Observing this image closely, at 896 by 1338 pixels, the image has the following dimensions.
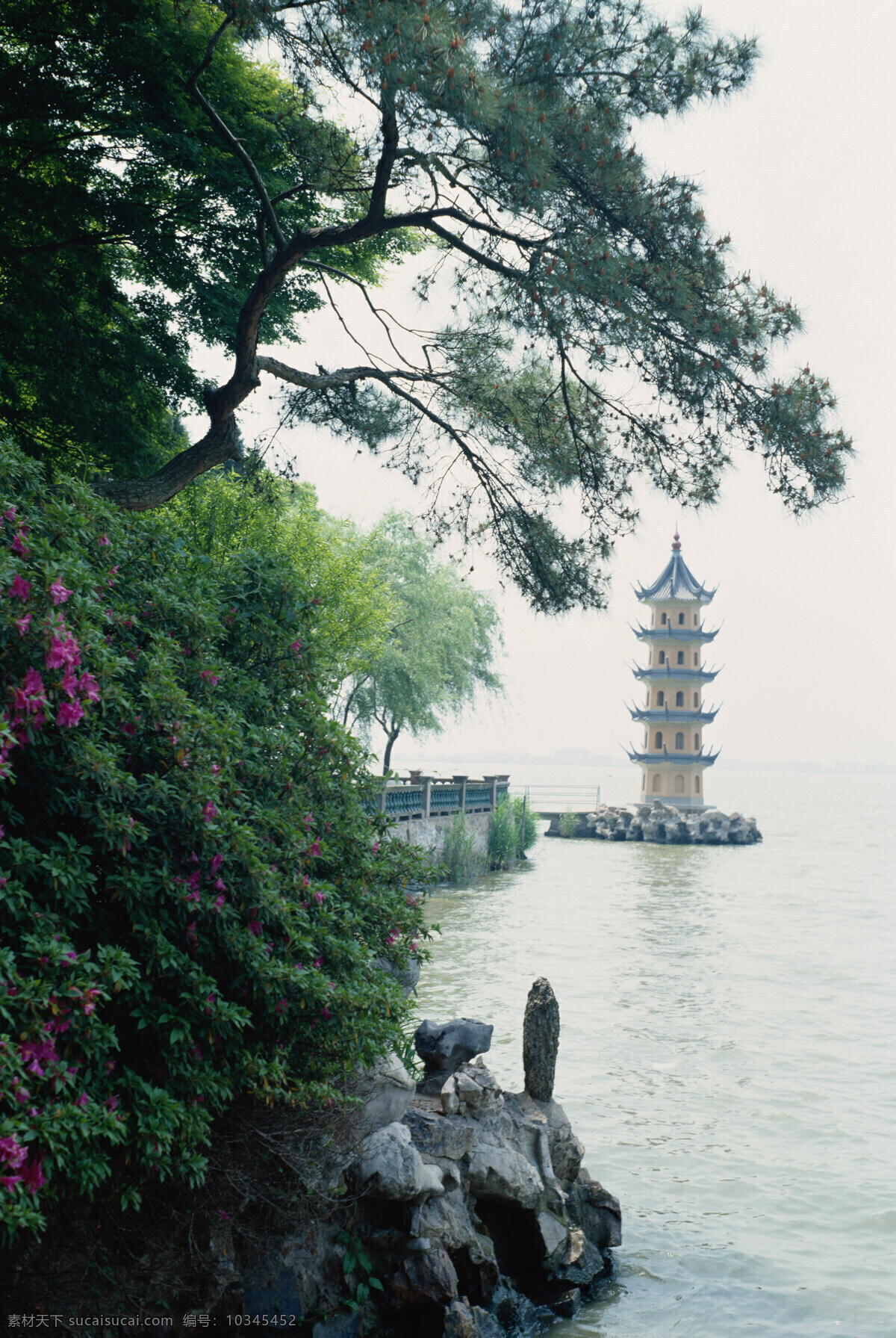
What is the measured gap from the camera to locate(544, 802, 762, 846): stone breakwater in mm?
49688

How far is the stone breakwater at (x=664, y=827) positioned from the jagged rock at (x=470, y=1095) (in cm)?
4414

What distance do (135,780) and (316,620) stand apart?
205 centimetres

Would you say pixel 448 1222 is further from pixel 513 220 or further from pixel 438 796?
pixel 438 796

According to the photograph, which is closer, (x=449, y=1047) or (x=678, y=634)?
(x=449, y=1047)

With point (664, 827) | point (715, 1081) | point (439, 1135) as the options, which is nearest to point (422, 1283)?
point (439, 1135)

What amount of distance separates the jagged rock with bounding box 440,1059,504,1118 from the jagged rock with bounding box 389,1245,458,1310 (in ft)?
3.48

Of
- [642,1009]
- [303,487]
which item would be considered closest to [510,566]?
[642,1009]

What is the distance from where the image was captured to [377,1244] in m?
5.23

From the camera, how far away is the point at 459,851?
29.2 metres

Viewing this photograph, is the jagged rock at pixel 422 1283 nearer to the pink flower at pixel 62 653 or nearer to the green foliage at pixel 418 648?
the pink flower at pixel 62 653

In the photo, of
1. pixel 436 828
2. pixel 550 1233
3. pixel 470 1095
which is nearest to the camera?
pixel 550 1233

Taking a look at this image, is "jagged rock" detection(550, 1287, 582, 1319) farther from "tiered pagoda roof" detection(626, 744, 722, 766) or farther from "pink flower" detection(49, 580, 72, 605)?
"tiered pagoda roof" detection(626, 744, 722, 766)

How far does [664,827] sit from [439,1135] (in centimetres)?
4524

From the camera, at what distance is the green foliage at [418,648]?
103ft
